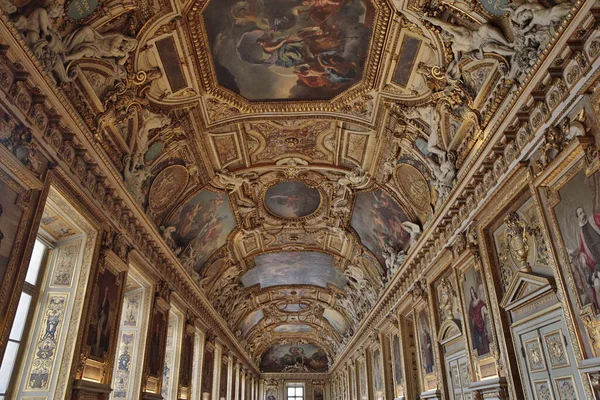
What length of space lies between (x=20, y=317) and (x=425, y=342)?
10.2 m

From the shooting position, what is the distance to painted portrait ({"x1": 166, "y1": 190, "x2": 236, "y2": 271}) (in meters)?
14.7

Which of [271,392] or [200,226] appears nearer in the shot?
[200,226]

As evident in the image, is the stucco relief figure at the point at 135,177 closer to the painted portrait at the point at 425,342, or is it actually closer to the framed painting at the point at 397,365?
the painted portrait at the point at 425,342

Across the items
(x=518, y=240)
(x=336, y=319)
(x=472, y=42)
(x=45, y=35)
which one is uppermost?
(x=336, y=319)

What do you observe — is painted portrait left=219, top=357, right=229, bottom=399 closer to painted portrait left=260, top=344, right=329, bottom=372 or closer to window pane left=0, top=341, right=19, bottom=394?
window pane left=0, top=341, right=19, bottom=394

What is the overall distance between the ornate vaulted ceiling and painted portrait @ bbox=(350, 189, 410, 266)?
66 mm

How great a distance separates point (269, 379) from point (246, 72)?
133 feet

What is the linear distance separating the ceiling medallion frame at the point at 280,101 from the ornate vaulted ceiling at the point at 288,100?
0.03 meters

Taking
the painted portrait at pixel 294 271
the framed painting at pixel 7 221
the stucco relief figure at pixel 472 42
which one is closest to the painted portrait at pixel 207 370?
the painted portrait at pixel 294 271

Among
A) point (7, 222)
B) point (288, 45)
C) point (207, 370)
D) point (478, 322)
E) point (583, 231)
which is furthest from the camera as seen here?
point (207, 370)

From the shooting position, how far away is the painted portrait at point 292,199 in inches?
649

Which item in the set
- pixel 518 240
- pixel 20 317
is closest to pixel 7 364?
pixel 20 317

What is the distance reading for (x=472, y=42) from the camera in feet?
26.4

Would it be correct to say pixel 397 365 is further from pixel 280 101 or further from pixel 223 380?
pixel 223 380
